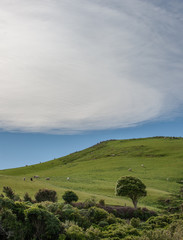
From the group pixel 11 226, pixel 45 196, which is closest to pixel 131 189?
pixel 45 196

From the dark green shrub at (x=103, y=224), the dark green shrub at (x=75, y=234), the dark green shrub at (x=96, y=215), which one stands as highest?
the dark green shrub at (x=75, y=234)

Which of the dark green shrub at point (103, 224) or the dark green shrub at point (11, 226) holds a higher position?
the dark green shrub at point (11, 226)

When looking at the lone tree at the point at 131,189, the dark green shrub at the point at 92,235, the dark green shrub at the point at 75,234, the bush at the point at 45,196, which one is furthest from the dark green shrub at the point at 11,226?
the lone tree at the point at 131,189

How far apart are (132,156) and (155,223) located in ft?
330

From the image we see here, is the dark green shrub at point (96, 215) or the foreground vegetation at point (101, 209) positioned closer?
the foreground vegetation at point (101, 209)

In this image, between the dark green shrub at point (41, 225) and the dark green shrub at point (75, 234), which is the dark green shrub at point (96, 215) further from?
the dark green shrub at point (41, 225)

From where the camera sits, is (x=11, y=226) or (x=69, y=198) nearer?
(x=11, y=226)

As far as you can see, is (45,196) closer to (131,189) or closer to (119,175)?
(131,189)

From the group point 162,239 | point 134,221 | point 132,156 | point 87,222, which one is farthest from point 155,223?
point 132,156

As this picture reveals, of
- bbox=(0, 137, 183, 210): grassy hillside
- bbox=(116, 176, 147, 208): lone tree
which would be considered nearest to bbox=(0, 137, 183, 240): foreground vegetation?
bbox=(116, 176, 147, 208): lone tree

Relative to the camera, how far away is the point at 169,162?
112 metres

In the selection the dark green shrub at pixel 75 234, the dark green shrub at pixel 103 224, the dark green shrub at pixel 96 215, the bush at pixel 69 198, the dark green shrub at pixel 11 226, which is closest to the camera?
the dark green shrub at pixel 11 226

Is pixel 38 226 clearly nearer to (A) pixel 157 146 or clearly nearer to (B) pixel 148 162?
(B) pixel 148 162

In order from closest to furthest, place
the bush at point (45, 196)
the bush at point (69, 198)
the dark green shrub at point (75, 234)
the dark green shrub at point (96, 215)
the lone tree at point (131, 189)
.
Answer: the dark green shrub at point (75, 234)
the dark green shrub at point (96, 215)
the bush at point (45, 196)
the bush at point (69, 198)
the lone tree at point (131, 189)
